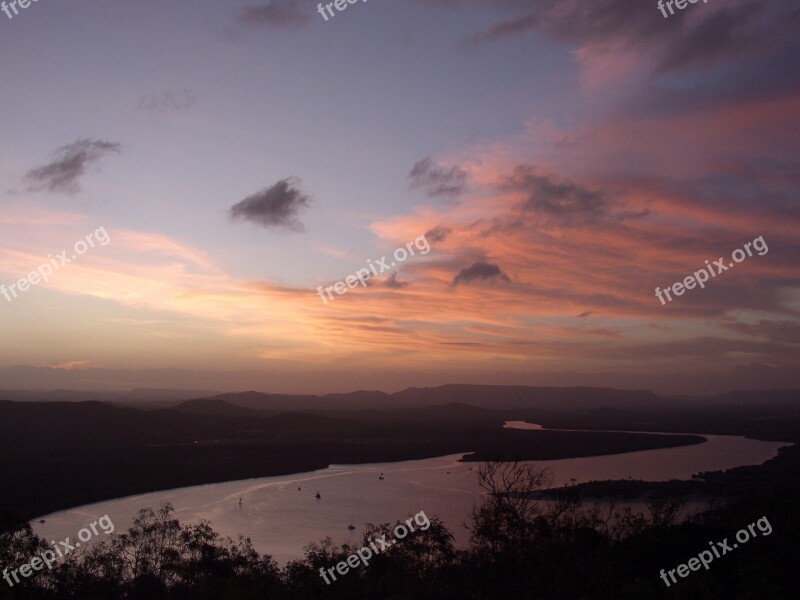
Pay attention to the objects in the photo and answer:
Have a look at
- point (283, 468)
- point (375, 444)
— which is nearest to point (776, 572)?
point (283, 468)

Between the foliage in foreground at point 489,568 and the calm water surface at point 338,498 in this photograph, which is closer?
the foliage in foreground at point 489,568

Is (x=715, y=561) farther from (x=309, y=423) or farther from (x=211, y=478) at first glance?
(x=309, y=423)

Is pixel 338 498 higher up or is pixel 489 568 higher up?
pixel 489 568

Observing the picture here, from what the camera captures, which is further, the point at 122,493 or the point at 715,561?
the point at 122,493

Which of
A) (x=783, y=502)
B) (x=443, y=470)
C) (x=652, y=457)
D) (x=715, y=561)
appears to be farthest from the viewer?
(x=652, y=457)

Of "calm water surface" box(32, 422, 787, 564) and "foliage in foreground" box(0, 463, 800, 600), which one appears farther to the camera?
"calm water surface" box(32, 422, 787, 564)

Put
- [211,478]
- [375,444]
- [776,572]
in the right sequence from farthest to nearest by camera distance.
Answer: [375,444] < [211,478] < [776,572]

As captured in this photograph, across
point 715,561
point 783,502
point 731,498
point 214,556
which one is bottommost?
point 731,498

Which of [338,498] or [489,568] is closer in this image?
[489,568]
